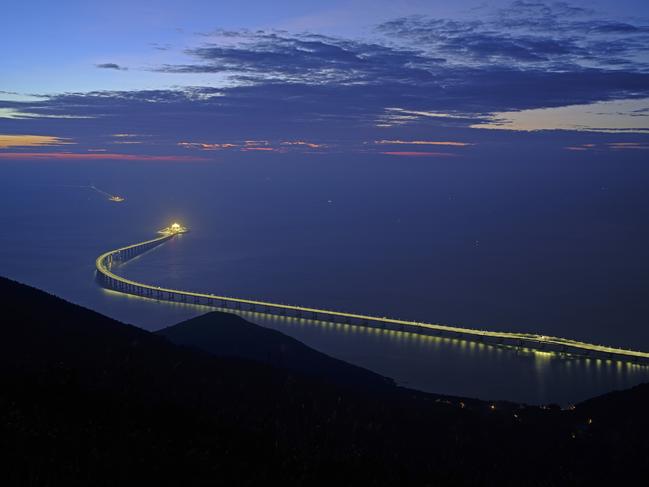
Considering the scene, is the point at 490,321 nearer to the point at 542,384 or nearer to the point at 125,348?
the point at 542,384

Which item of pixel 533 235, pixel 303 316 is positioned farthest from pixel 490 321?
pixel 533 235

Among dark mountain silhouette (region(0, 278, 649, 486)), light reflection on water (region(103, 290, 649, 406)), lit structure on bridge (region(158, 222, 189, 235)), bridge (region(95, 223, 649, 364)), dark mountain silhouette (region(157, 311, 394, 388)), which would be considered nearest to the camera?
dark mountain silhouette (region(0, 278, 649, 486))

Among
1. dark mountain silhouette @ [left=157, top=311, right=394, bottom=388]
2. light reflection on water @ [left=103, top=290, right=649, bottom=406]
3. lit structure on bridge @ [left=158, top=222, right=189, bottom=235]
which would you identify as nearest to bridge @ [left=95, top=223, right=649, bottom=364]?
light reflection on water @ [left=103, top=290, right=649, bottom=406]

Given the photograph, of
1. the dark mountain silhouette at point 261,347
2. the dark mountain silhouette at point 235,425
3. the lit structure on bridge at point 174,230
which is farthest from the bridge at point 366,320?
the lit structure on bridge at point 174,230

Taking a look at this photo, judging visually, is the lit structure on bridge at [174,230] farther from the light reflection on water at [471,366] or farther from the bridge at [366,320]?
the light reflection on water at [471,366]

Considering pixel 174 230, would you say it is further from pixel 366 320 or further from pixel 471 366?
pixel 471 366

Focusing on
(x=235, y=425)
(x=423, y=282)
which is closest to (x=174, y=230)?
(x=423, y=282)

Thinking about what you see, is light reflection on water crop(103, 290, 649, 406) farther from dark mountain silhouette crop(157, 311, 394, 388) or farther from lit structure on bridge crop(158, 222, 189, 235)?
lit structure on bridge crop(158, 222, 189, 235)
